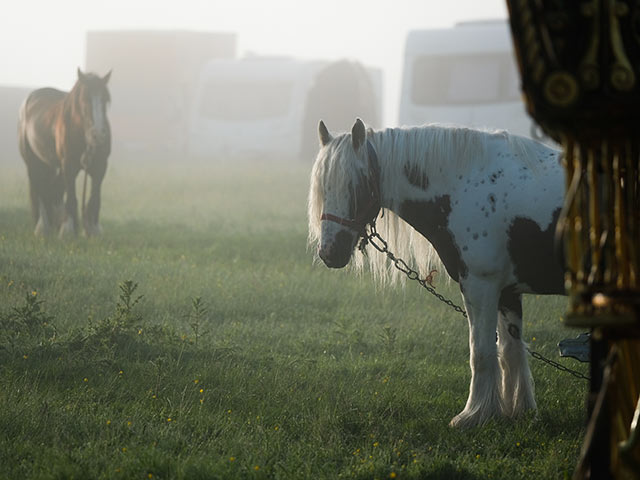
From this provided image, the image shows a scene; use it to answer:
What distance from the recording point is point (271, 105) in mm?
27016

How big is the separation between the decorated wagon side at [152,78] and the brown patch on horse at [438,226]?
81.4 feet

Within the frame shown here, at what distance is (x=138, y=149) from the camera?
31109mm

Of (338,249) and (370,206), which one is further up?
(370,206)

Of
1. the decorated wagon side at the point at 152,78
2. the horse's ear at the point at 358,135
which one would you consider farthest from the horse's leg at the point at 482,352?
the decorated wagon side at the point at 152,78

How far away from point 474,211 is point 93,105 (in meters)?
8.64

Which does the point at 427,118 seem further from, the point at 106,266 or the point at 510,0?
the point at 510,0

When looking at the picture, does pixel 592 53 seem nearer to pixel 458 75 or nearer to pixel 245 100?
pixel 458 75

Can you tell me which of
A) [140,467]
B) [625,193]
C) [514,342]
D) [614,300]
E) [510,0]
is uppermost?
[510,0]

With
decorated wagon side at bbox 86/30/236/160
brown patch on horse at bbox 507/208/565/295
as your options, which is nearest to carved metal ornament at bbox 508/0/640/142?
brown patch on horse at bbox 507/208/565/295

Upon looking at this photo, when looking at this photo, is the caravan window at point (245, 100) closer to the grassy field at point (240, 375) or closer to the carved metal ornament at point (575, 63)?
the grassy field at point (240, 375)

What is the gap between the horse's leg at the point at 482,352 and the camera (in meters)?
5.46

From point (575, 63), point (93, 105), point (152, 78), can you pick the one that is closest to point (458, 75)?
point (93, 105)

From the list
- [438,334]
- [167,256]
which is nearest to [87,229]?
[167,256]

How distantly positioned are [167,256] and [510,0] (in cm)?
927
